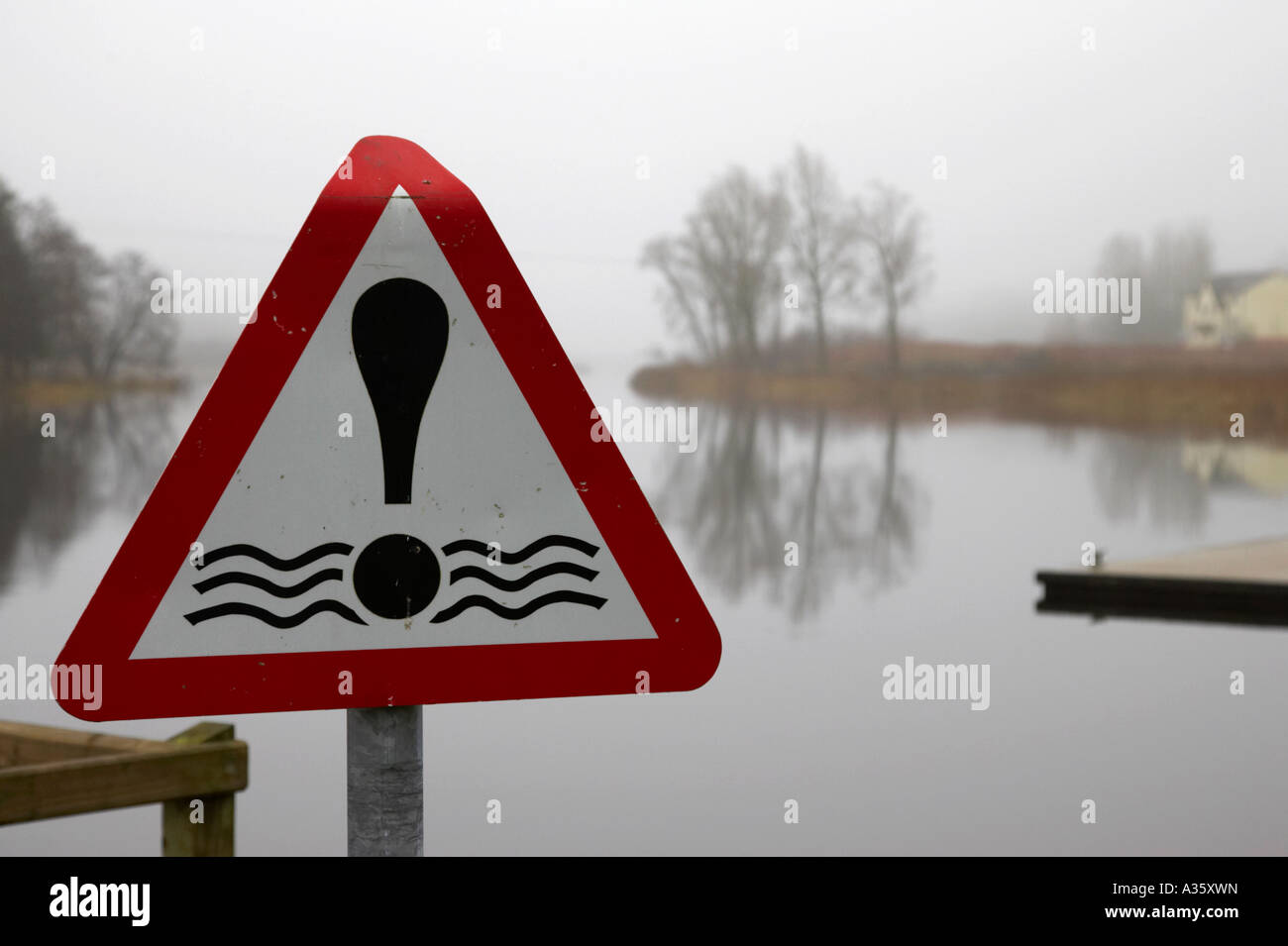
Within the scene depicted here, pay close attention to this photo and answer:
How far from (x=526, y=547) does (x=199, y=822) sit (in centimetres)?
127

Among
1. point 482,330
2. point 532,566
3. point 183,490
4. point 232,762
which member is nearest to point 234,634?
point 183,490

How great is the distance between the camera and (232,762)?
7.70ft

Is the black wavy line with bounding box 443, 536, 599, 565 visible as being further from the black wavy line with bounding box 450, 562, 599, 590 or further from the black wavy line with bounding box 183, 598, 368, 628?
the black wavy line with bounding box 183, 598, 368, 628

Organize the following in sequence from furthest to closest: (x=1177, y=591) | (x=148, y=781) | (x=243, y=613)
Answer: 1. (x=1177, y=591)
2. (x=148, y=781)
3. (x=243, y=613)

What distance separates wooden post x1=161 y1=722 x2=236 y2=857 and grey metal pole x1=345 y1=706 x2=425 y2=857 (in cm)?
106

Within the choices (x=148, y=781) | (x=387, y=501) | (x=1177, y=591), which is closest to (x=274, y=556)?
(x=387, y=501)

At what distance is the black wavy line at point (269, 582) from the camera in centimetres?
140

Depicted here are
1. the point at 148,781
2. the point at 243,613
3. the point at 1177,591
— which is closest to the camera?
the point at 243,613

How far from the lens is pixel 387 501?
4.65ft

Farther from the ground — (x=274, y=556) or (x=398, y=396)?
(x=398, y=396)

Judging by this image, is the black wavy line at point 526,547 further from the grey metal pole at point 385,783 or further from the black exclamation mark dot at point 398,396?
the grey metal pole at point 385,783

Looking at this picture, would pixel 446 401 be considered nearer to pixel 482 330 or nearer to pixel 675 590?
pixel 482 330

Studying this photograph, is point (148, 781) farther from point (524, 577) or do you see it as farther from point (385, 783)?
point (524, 577)

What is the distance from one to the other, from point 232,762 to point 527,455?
123 cm
